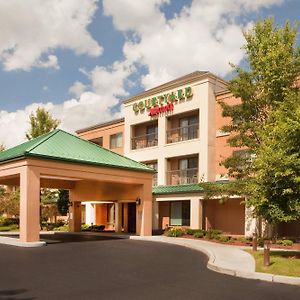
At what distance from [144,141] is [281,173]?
25972 mm

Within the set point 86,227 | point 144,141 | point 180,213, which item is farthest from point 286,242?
point 86,227

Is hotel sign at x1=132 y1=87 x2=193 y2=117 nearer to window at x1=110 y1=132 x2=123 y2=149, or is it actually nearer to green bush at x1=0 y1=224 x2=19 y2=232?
window at x1=110 y1=132 x2=123 y2=149

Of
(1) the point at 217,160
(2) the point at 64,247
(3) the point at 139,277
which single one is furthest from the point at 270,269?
(1) the point at 217,160

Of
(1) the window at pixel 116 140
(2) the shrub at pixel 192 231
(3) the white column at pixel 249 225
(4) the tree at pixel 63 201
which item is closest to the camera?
(3) the white column at pixel 249 225

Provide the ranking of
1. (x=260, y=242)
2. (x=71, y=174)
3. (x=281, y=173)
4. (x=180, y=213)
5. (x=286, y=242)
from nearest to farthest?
(x=281, y=173), (x=286, y=242), (x=260, y=242), (x=71, y=174), (x=180, y=213)

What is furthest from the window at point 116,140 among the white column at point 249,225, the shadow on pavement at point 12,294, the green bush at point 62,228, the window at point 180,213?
the shadow on pavement at point 12,294

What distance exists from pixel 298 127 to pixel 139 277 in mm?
7500

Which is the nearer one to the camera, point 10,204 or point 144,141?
point 144,141

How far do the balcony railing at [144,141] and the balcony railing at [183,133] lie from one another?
1.99 m

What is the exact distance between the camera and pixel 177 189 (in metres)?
33.2

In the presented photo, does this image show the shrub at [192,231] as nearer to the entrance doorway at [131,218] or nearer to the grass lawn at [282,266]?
the entrance doorway at [131,218]

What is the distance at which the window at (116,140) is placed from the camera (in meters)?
43.3

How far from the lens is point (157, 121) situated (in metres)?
38.3

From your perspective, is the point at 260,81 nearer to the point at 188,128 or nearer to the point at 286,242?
the point at 286,242
